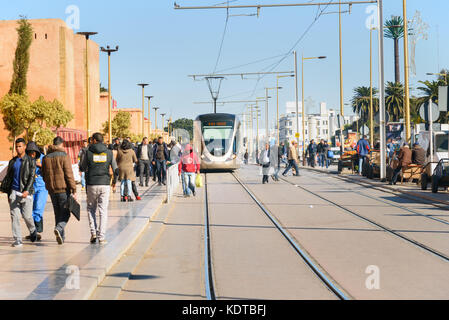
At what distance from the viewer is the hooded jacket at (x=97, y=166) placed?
10.5 meters

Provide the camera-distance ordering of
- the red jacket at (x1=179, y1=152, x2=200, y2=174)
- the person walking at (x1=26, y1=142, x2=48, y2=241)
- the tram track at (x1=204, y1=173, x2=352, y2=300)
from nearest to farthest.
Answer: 1. the tram track at (x1=204, y1=173, x2=352, y2=300)
2. the person walking at (x1=26, y1=142, x2=48, y2=241)
3. the red jacket at (x1=179, y1=152, x2=200, y2=174)

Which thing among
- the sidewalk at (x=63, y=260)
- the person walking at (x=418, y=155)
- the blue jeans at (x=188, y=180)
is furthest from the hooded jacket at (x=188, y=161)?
the person walking at (x=418, y=155)

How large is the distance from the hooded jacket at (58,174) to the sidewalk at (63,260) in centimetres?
82

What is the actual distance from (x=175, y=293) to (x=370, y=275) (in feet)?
7.47

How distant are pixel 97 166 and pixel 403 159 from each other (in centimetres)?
1487

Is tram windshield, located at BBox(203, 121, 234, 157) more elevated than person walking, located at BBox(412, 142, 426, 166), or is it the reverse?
tram windshield, located at BBox(203, 121, 234, 157)

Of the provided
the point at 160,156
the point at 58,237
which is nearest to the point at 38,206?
the point at 58,237

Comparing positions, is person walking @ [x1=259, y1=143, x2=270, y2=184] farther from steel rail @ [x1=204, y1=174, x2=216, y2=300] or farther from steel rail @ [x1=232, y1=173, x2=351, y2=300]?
steel rail @ [x1=204, y1=174, x2=216, y2=300]

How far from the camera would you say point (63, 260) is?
864 cm

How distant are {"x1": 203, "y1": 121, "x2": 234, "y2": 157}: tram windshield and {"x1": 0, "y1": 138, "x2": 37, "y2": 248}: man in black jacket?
2498 cm

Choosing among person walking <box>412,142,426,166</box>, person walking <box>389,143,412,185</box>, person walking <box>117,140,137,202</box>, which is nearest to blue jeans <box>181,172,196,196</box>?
person walking <box>117,140,137,202</box>

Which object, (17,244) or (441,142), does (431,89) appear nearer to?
(441,142)

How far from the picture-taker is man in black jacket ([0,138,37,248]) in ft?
33.7
